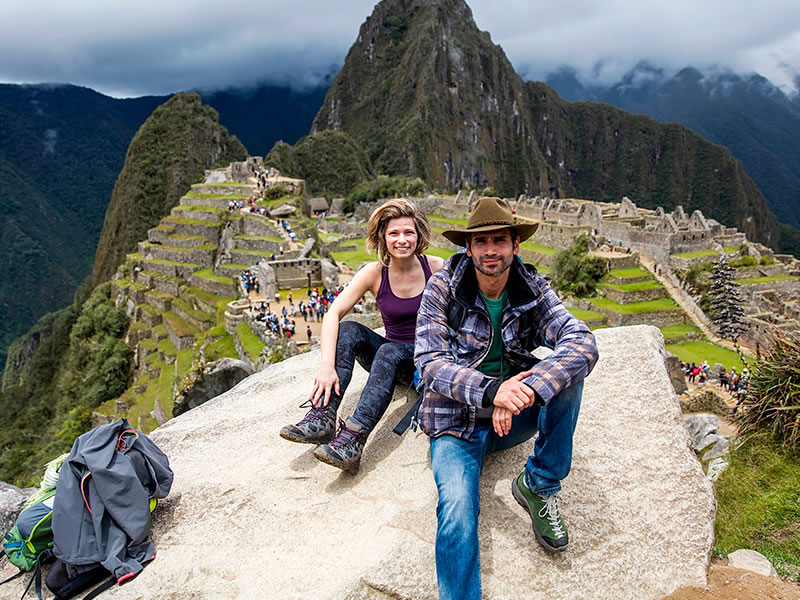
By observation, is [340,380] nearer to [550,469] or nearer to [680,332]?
[550,469]

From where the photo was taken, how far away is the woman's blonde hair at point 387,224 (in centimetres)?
339

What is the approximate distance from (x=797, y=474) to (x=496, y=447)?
288cm

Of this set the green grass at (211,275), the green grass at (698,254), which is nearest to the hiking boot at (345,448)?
the green grass at (211,275)

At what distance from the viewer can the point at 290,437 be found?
305 cm

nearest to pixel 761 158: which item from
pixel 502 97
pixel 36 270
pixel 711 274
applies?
pixel 502 97

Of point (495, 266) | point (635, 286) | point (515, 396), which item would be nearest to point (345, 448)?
point (515, 396)

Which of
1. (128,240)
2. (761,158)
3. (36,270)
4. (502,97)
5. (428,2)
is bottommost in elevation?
(36,270)

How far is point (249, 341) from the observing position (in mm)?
15094

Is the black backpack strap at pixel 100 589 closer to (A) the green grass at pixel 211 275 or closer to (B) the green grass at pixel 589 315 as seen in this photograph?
(B) the green grass at pixel 589 315

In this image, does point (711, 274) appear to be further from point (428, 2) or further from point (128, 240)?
point (428, 2)

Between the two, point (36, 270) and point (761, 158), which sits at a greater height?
point (761, 158)

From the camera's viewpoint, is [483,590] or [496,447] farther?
[496,447]

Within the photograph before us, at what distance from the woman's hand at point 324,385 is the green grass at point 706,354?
1810 cm

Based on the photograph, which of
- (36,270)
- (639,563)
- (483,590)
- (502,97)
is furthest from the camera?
(502,97)
